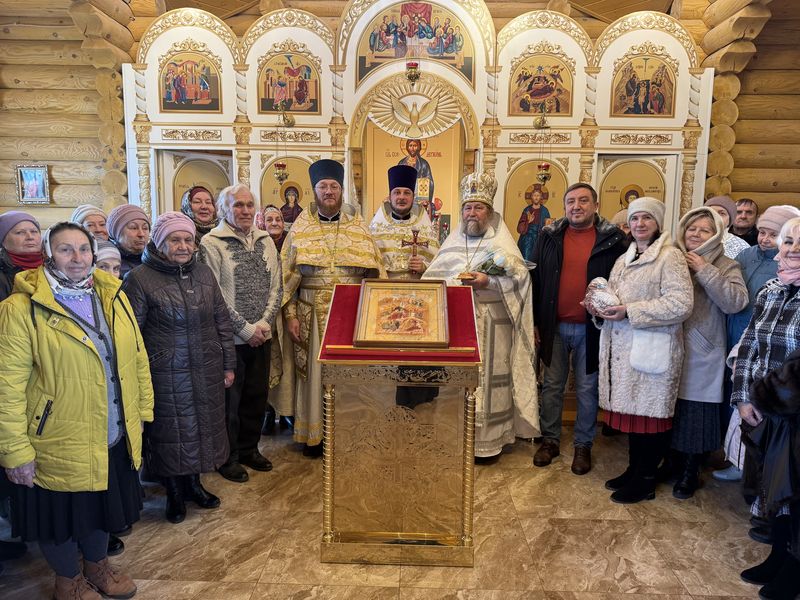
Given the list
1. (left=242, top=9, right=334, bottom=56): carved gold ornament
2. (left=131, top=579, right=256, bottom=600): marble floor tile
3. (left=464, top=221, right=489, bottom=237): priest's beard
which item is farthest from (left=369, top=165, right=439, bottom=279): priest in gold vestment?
(left=242, top=9, right=334, bottom=56): carved gold ornament

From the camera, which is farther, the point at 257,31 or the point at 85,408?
the point at 257,31

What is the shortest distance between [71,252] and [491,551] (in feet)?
8.03

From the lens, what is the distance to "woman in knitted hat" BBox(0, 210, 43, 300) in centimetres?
282

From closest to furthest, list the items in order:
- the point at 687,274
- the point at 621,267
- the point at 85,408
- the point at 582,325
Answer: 1. the point at 85,408
2. the point at 687,274
3. the point at 621,267
4. the point at 582,325

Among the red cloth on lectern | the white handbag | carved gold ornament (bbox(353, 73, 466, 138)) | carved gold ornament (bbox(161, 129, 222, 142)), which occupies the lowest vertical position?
the white handbag

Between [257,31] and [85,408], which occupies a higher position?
[257,31]

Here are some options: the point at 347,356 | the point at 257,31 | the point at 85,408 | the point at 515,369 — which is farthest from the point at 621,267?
the point at 257,31

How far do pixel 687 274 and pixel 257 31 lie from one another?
5.73 meters

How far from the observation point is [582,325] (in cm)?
391

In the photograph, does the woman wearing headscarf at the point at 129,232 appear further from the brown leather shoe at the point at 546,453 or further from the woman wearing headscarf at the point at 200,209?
the brown leather shoe at the point at 546,453

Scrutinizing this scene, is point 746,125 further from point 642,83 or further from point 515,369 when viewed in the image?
point 515,369

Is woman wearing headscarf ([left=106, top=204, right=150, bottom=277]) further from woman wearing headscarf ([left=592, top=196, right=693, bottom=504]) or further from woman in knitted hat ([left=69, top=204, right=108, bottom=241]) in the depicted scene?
woman wearing headscarf ([left=592, top=196, right=693, bottom=504])

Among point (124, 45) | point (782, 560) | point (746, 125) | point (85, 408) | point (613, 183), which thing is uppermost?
point (124, 45)

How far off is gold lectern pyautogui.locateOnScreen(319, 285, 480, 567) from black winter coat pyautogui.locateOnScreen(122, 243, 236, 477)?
80cm
